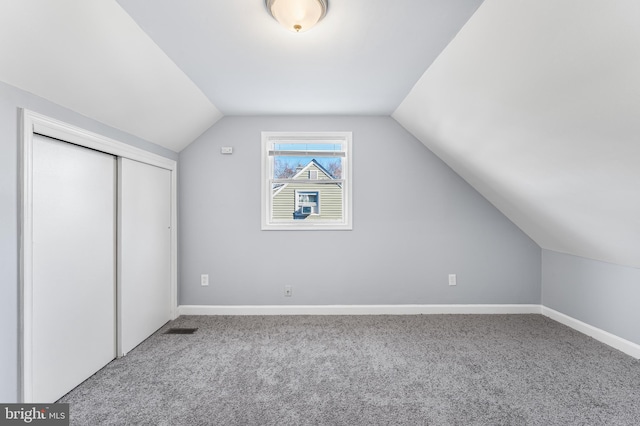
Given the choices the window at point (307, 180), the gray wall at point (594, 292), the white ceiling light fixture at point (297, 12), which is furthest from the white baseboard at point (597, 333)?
the white ceiling light fixture at point (297, 12)

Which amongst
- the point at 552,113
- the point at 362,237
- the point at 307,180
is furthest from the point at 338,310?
the point at 552,113

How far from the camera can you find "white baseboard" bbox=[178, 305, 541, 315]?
3.26 metres

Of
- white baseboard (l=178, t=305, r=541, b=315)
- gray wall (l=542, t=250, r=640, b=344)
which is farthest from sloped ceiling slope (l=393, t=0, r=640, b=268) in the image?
white baseboard (l=178, t=305, r=541, b=315)

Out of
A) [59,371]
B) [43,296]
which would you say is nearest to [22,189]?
[43,296]

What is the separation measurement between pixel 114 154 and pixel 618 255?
424 centimetres

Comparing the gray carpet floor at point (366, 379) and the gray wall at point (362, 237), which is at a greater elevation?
the gray wall at point (362, 237)

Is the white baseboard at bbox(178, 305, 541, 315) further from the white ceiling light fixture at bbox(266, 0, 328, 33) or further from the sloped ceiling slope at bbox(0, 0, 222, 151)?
the white ceiling light fixture at bbox(266, 0, 328, 33)

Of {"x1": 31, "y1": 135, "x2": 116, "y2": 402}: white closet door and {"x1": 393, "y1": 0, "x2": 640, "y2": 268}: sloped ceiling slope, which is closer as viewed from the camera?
{"x1": 393, "y1": 0, "x2": 640, "y2": 268}: sloped ceiling slope

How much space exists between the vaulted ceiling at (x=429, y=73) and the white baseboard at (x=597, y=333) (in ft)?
2.21

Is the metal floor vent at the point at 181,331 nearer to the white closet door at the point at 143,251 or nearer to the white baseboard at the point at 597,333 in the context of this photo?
the white closet door at the point at 143,251

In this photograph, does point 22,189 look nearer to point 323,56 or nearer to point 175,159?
point 175,159

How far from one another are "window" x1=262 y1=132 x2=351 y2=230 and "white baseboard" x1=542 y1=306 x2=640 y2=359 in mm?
2483

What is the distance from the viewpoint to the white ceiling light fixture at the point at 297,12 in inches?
57.2

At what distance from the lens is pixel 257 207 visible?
10.7 ft
